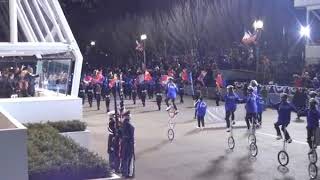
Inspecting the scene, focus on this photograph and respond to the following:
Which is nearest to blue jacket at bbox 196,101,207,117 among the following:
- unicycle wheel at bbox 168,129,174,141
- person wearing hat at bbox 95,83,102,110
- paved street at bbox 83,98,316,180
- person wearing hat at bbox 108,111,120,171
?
paved street at bbox 83,98,316,180

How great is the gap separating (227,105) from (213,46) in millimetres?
23316

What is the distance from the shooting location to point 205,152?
18953mm

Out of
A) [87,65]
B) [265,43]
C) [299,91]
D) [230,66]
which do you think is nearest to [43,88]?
[299,91]

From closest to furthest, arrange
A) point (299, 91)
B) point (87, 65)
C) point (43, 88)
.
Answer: point (43, 88)
point (299, 91)
point (87, 65)

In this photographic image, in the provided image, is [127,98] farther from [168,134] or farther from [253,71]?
[168,134]

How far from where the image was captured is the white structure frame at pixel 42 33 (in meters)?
21.8

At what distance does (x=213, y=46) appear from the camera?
44.8m

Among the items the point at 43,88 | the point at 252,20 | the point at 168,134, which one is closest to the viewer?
the point at 168,134

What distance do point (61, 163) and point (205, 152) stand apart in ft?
24.5

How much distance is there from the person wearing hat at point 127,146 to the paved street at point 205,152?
1.66 ft

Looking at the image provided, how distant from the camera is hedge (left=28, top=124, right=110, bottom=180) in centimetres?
1226

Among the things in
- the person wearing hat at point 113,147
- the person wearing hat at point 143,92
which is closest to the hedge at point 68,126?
the person wearing hat at point 113,147

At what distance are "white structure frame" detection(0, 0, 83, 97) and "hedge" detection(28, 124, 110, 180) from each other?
7.41 metres

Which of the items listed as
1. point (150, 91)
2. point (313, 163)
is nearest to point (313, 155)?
point (313, 163)
